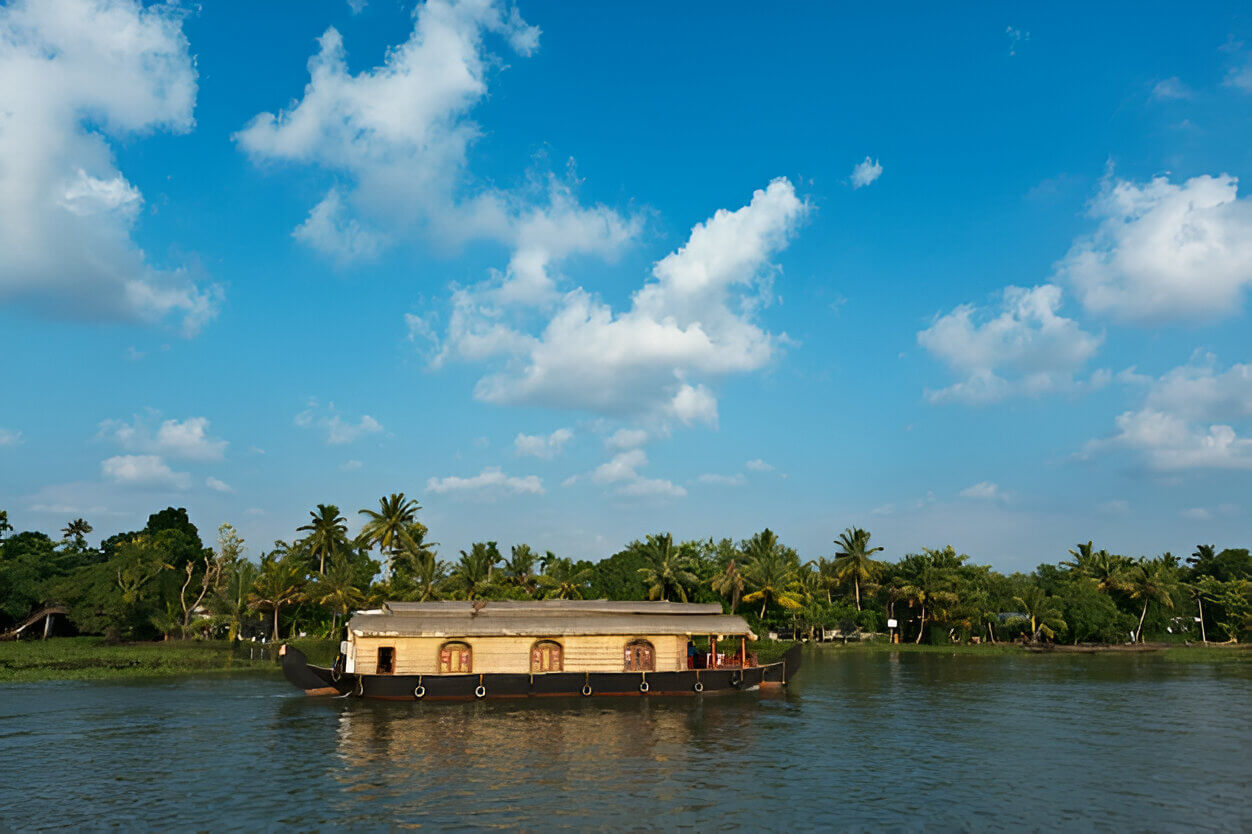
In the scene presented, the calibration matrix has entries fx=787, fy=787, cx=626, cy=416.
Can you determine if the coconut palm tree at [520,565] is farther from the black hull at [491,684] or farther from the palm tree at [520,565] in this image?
the black hull at [491,684]

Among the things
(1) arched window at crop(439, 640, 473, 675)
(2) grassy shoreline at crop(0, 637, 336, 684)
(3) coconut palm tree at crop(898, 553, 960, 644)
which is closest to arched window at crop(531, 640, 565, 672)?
(1) arched window at crop(439, 640, 473, 675)

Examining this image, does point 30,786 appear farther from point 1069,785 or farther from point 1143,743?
point 1143,743

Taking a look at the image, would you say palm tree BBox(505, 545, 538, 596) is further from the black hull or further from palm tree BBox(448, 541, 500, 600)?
the black hull

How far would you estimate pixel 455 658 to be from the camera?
31375mm

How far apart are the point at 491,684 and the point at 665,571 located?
125 ft

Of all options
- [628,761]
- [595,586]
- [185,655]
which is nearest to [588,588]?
[595,586]

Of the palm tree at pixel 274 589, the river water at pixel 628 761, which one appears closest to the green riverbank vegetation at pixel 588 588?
the palm tree at pixel 274 589

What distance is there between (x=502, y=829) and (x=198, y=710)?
63.2 ft

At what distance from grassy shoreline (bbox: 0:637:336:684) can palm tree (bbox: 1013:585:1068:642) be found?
5517 cm

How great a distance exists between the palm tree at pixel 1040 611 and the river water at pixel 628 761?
32.7 metres

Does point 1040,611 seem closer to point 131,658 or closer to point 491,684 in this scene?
point 491,684

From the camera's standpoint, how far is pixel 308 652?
50188 mm

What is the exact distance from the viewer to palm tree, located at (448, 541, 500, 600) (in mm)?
64188

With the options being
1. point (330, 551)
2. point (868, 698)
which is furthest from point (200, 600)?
point (868, 698)
